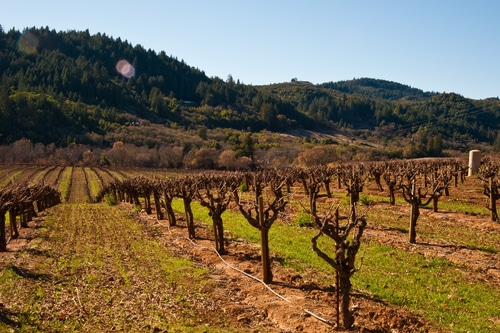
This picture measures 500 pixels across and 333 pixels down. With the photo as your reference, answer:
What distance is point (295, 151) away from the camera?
4496 inches

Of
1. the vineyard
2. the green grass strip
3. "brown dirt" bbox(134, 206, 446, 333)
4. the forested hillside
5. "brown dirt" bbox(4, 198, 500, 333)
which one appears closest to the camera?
"brown dirt" bbox(134, 206, 446, 333)

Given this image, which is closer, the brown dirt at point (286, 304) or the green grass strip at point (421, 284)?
the brown dirt at point (286, 304)

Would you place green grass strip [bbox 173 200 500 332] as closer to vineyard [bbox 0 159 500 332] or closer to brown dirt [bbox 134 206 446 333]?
vineyard [bbox 0 159 500 332]

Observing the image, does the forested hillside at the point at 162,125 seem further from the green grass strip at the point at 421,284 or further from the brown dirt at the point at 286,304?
→ the brown dirt at the point at 286,304

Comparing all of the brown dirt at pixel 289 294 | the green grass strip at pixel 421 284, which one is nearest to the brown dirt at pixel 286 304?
the brown dirt at pixel 289 294

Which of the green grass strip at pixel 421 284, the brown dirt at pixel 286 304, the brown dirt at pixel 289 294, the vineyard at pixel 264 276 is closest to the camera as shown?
the brown dirt at pixel 286 304

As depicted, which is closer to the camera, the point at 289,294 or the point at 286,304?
the point at 286,304

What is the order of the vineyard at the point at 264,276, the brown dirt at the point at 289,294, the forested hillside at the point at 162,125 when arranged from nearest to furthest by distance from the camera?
the brown dirt at the point at 289,294 → the vineyard at the point at 264,276 → the forested hillside at the point at 162,125

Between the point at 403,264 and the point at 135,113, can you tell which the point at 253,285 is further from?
the point at 135,113

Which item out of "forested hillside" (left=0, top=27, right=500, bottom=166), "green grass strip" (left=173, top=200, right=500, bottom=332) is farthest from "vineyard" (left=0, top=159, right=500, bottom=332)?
"forested hillside" (left=0, top=27, right=500, bottom=166)

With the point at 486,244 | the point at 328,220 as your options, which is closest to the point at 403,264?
the point at 486,244

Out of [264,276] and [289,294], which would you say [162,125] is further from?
[289,294]

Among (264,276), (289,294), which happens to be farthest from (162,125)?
(289,294)

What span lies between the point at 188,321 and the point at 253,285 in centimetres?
340
